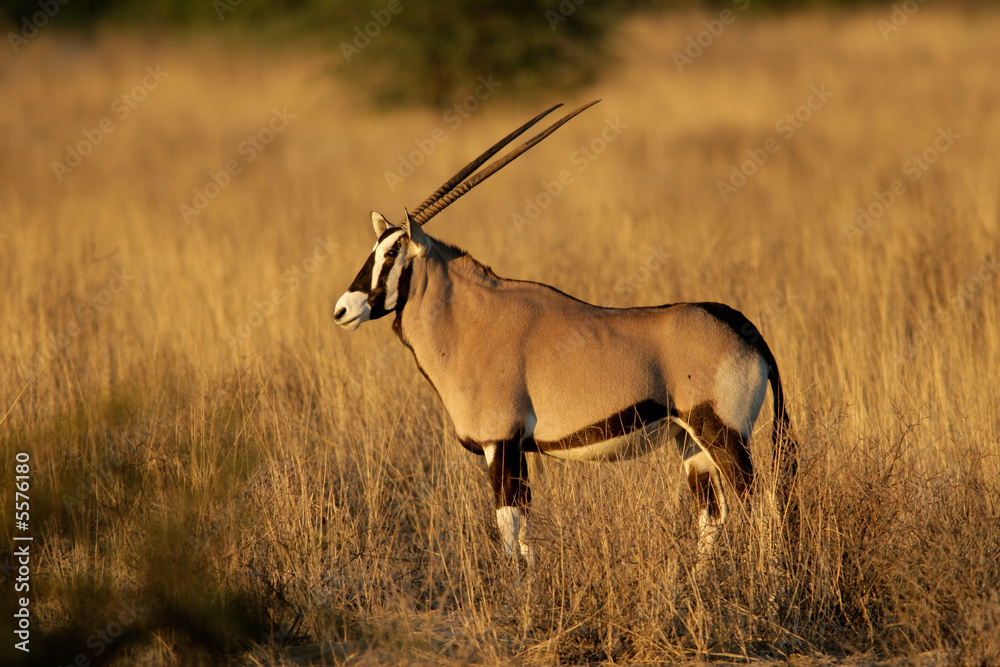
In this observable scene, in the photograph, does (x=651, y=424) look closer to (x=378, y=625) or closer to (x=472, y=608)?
(x=472, y=608)

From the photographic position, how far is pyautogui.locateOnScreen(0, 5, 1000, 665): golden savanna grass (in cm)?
373

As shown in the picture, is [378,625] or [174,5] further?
[174,5]

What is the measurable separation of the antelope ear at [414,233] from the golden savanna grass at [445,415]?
1.13m

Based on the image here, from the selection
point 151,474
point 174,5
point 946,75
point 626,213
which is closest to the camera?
point 151,474

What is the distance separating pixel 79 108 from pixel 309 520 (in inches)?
669

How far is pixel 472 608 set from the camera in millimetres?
3730

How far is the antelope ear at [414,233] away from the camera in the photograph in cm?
400

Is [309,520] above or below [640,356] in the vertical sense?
below

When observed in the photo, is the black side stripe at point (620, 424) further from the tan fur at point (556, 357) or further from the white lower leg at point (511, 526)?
the white lower leg at point (511, 526)

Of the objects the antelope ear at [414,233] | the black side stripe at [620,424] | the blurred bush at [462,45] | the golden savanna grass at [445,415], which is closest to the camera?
the golden savanna grass at [445,415]

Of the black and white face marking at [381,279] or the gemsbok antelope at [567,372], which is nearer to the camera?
the gemsbok antelope at [567,372]

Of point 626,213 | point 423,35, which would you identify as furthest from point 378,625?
point 423,35

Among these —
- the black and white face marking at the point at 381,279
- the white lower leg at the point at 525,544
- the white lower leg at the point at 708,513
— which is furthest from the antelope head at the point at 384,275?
the white lower leg at the point at 708,513

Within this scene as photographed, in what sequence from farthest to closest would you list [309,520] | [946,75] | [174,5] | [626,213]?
[174,5]
[946,75]
[626,213]
[309,520]
